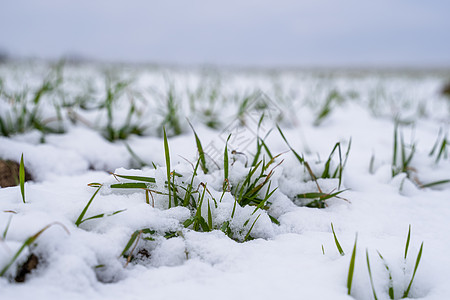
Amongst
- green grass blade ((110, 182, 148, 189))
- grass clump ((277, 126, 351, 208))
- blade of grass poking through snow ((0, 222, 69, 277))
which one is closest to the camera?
blade of grass poking through snow ((0, 222, 69, 277))

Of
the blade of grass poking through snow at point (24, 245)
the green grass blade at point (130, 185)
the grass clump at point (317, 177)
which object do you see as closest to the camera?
the blade of grass poking through snow at point (24, 245)

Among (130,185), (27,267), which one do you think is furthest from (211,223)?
(27,267)

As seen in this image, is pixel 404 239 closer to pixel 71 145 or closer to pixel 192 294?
pixel 192 294

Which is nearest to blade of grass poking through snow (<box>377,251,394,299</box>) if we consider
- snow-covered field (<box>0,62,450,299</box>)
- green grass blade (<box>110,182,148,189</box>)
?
snow-covered field (<box>0,62,450,299</box>)

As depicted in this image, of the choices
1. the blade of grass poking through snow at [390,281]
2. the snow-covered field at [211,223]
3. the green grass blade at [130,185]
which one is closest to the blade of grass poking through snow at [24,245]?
the snow-covered field at [211,223]

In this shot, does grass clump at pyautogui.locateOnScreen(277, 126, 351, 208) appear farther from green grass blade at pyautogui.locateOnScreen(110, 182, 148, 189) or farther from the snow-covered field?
green grass blade at pyautogui.locateOnScreen(110, 182, 148, 189)

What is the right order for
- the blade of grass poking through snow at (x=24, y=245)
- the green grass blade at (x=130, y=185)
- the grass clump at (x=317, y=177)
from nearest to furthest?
1. the blade of grass poking through snow at (x=24, y=245)
2. the green grass blade at (x=130, y=185)
3. the grass clump at (x=317, y=177)

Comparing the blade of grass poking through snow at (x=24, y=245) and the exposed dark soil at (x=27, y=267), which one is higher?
the blade of grass poking through snow at (x=24, y=245)

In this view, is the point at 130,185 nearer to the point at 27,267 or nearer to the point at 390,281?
the point at 27,267

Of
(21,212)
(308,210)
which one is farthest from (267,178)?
(21,212)

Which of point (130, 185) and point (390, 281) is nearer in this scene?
point (390, 281)

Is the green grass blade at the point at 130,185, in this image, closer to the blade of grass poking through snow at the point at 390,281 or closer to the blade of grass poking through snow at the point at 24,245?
the blade of grass poking through snow at the point at 24,245

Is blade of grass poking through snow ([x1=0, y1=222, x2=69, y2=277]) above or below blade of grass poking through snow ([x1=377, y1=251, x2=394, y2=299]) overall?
above

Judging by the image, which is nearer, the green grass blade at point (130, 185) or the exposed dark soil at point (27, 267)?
the exposed dark soil at point (27, 267)
